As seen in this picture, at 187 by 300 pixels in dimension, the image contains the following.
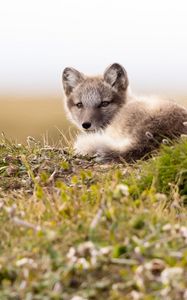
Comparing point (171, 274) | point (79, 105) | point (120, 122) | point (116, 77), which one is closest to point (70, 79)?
point (79, 105)

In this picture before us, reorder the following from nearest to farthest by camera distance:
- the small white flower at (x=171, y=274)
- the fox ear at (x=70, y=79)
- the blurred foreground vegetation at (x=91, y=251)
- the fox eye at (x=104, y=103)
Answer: the small white flower at (x=171, y=274), the blurred foreground vegetation at (x=91, y=251), the fox eye at (x=104, y=103), the fox ear at (x=70, y=79)

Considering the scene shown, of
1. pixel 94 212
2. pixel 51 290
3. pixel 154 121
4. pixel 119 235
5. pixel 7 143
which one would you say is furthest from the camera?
pixel 7 143

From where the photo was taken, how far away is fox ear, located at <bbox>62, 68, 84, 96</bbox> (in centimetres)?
892

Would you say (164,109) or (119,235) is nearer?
(119,235)

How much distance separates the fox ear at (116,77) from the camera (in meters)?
8.70

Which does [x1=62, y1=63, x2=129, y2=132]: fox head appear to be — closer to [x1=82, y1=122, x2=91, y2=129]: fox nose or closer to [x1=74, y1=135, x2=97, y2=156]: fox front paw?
[x1=82, y1=122, x2=91, y2=129]: fox nose

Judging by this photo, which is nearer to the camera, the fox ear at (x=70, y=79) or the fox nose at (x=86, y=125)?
the fox nose at (x=86, y=125)

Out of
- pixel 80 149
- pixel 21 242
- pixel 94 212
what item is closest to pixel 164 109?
pixel 80 149

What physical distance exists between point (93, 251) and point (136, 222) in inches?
14.5

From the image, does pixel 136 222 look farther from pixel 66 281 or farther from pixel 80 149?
pixel 80 149

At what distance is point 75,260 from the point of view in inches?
134

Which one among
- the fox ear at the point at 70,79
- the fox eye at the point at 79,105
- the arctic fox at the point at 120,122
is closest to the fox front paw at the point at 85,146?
the arctic fox at the point at 120,122

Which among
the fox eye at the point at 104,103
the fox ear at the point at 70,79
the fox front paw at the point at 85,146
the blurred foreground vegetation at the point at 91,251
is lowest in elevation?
the fox front paw at the point at 85,146

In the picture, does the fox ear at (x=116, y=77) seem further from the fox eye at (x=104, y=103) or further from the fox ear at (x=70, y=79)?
the fox ear at (x=70, y=79)
